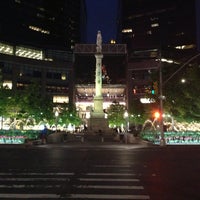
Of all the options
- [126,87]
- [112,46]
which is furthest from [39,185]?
[112,46]

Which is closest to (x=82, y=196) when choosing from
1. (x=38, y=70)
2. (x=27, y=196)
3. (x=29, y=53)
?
(x=27, y=196)

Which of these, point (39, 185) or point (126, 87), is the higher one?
point (126, 87)

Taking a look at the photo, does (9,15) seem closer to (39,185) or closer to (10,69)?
(10,69)

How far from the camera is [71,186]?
9.93 meters

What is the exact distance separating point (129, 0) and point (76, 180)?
156484mm

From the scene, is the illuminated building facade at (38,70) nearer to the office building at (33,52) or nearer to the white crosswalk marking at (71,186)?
the office building at (33,52)

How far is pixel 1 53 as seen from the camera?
3839 inches

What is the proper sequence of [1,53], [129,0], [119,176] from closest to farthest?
1. [119,176]
2. [1,53]
3. [129,0]

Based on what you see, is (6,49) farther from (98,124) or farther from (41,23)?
(98,124)

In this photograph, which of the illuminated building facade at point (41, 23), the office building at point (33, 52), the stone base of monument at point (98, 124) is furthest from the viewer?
the illuminated building facade at point (41, 23)

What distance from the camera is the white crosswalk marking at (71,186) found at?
853cm

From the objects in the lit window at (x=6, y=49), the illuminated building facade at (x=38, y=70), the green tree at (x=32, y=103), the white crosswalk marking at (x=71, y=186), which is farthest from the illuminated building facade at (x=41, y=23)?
the white crosswalk marking at (x=71, y=186)

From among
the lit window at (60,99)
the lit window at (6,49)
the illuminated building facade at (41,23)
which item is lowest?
the lit window at (60,99)

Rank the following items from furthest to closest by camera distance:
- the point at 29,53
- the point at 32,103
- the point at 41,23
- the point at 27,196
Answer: the point at 41,23 < the point at 29,53 < the point at 32,103 < the point at 27,196
